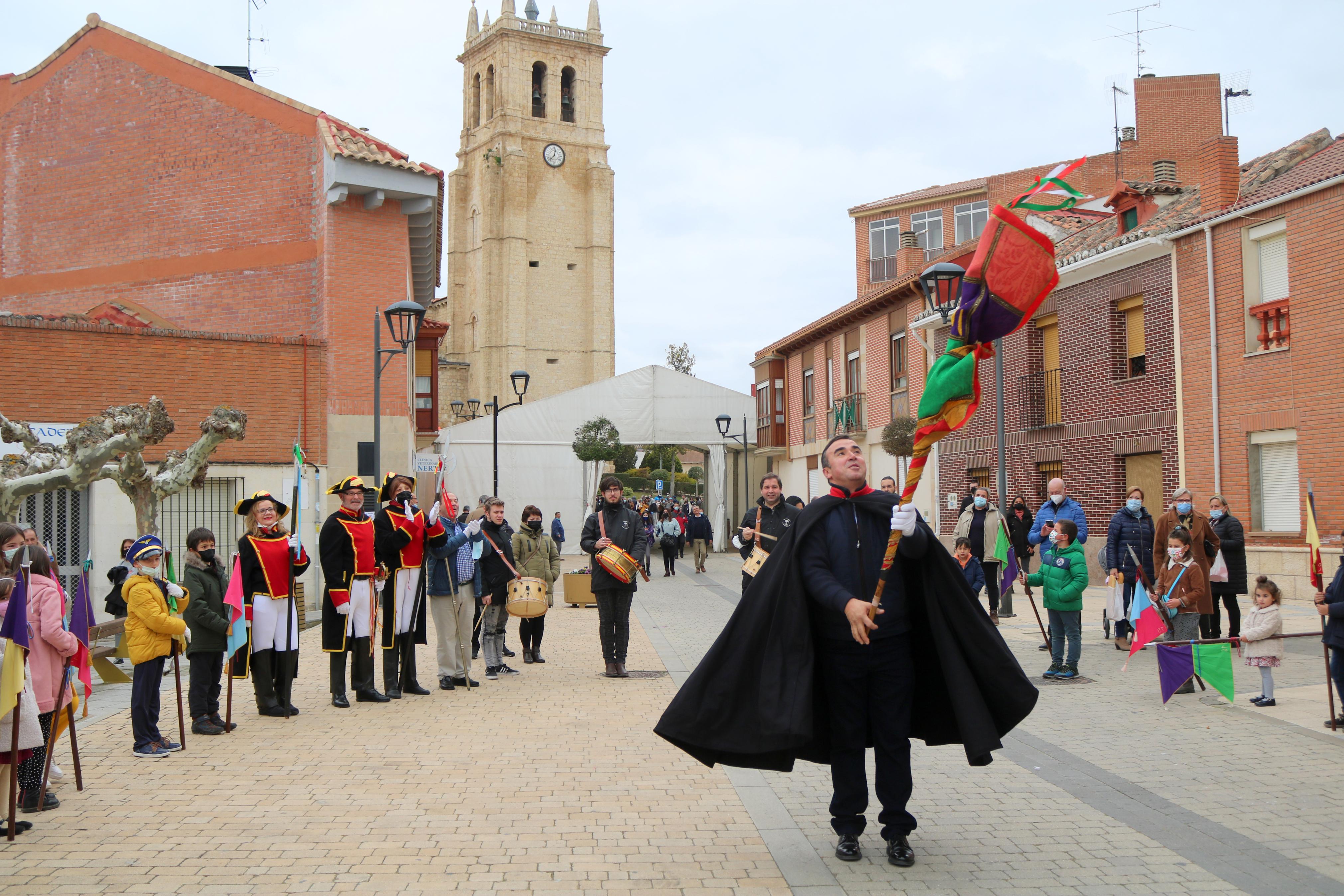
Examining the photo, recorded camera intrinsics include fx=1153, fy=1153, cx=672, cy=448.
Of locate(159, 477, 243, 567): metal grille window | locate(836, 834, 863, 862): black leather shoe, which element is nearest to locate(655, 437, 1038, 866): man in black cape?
locate(836, 834, 863, 862): black leather shoe

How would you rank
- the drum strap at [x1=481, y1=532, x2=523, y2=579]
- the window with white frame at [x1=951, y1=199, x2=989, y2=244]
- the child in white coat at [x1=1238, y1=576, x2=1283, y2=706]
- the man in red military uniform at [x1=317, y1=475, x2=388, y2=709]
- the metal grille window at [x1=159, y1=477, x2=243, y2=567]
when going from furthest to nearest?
the window with white frame at [x1=951, y1=199, x2=989, y2=244]
the metal grille window at [x1=159, y1=477, x2=243, y2=567]
the drum strap at [x1=481, y1=532, x2=523, y2=579]
the man in red military uniform at [x1=317, y1=475, x2=388, y2=709]
the child in white coat at [x1=1238, y1=576, x2=1283, y2=706]

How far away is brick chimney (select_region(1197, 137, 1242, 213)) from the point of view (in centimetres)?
1944

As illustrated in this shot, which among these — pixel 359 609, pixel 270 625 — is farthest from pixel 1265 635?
pixel 270 625

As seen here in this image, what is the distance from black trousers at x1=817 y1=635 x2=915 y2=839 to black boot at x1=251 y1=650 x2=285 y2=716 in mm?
5412

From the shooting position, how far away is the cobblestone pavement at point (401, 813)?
4824 millimetres

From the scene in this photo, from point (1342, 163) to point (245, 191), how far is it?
18.2m

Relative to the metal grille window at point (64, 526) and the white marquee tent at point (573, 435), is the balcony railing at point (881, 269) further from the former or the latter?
the metal grille window at point (64, 526)

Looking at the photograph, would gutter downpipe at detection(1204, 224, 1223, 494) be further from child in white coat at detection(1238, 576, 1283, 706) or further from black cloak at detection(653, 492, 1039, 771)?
black cloak at detection(653, 492, 1039, 771)

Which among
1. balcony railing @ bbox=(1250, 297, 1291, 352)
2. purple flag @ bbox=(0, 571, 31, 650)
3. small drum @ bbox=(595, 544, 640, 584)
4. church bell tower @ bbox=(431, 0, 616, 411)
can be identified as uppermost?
church bell tower @ bbox=(431, 0, 616, 411)

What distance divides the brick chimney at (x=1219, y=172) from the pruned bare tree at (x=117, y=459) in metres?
16.1

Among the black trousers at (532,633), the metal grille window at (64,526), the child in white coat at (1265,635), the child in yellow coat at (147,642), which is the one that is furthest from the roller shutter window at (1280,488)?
the metal grille window at (64,526)

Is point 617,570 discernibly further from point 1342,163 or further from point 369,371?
point 1342,163

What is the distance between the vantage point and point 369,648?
9641 mm

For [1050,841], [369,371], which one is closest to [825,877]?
[1050,841]
